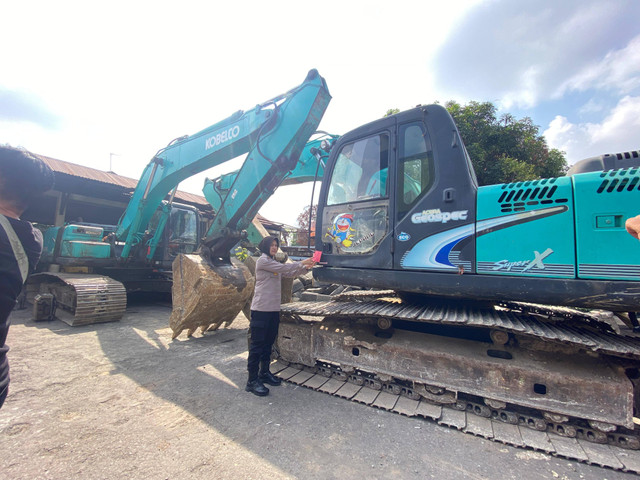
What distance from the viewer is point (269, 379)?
3.35m

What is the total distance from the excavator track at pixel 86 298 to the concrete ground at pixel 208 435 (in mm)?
1853

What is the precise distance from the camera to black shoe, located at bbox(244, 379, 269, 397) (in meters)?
3.09

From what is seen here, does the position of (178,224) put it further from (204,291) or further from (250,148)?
(204,291)

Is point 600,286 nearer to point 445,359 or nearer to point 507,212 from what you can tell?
point 507,212

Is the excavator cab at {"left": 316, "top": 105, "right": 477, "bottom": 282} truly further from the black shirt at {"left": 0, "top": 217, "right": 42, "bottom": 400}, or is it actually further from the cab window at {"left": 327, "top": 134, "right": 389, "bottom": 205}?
the black shirt at {"left": 0, "top": 217, "right": 42, "bottom": 400}

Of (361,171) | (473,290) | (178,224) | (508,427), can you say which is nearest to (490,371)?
(508,427)

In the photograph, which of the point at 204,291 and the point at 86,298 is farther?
the point at 86,298

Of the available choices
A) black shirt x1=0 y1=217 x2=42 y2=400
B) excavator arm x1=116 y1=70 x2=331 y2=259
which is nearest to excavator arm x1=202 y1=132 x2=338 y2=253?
excavator arm x1=116 y1=70 x2=331 y2=259

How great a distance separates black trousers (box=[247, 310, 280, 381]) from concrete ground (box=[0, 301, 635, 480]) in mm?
294

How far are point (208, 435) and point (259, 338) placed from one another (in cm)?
101

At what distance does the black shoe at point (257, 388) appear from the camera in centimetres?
309

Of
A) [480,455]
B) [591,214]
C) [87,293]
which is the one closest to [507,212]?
[591,214]

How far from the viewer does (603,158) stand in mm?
2818

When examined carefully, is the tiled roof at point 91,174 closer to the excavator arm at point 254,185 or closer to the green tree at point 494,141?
the excavator arm at point 254,185
